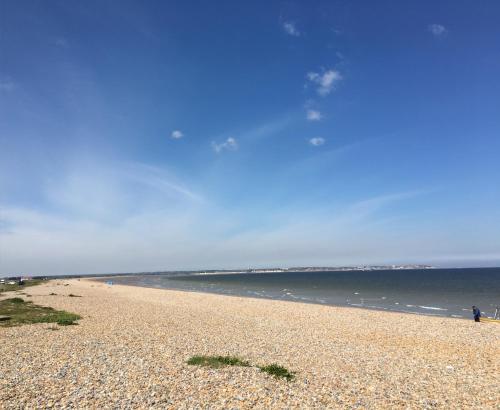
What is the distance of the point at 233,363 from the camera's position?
13.8 meters

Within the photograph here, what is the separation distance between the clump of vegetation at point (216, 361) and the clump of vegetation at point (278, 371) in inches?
39.9

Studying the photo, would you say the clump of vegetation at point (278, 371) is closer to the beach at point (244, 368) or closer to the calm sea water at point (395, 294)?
the beach at point (244, 368)

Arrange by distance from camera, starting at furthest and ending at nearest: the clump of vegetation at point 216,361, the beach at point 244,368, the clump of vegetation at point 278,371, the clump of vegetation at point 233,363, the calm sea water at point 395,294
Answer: the calm sea water at point 395,294
the clump of vegetation at point 216,361
the clump of vegetation at point 233,363
the clump of vegetation at point 278,371
the beach at point 244,368

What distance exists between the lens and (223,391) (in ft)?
34.7

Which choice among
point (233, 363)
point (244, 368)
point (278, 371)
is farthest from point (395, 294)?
point (244, 368)

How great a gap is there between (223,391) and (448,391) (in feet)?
25.9

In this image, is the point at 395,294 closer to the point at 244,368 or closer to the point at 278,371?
the point at 278,371

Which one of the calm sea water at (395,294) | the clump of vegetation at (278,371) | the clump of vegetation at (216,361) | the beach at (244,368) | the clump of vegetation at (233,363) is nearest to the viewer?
the beach at (244,368)

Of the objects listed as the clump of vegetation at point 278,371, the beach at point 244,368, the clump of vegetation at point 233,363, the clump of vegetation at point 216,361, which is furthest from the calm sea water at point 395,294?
the clump of vegetation at point 216,361

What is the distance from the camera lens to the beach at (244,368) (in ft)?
33.2

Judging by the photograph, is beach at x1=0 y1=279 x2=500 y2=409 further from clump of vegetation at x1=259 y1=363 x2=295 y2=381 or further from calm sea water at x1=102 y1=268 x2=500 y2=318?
calm sea water at x1=102 y1=268 x2=500 y2=318

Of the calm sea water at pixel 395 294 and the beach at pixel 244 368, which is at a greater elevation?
the beach at pixel 244 368

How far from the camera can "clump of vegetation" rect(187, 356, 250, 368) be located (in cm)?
1354

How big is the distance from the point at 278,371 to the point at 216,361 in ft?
9.21
